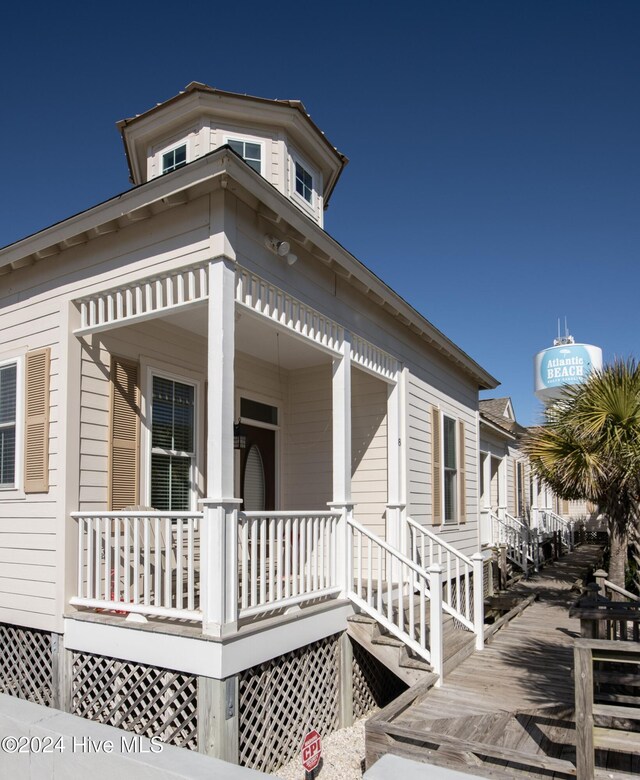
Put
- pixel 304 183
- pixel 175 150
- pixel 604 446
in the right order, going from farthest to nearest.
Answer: pixel 304 183
pixel 175 150
pixel 604 446

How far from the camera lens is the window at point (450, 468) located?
422 inches

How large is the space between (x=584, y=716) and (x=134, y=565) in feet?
11.9

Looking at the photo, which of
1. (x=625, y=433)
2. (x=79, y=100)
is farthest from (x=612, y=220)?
(x=79, y=100)

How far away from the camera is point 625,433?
8.48 meters

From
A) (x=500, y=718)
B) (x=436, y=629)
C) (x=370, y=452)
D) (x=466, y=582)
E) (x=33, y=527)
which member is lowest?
(x=500, y=718)

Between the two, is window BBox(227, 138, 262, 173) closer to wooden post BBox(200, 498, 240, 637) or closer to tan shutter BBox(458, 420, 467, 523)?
wooden post BBox(200, 498, 240, 637)

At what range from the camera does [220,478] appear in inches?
188

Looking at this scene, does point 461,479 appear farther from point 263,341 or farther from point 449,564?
point 263,341

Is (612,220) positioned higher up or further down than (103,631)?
higher up

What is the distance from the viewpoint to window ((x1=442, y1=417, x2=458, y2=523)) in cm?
1073

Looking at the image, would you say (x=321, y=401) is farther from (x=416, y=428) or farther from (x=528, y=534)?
(x=528, y=534)

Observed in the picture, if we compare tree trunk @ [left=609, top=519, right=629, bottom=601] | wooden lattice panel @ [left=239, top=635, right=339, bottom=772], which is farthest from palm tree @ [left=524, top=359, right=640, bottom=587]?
wooden lattice panel @ [left=239, top=635, right=339, bottom=772]

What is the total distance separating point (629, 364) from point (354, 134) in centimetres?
652

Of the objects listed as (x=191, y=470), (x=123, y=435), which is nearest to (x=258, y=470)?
(x=191, y=470)
